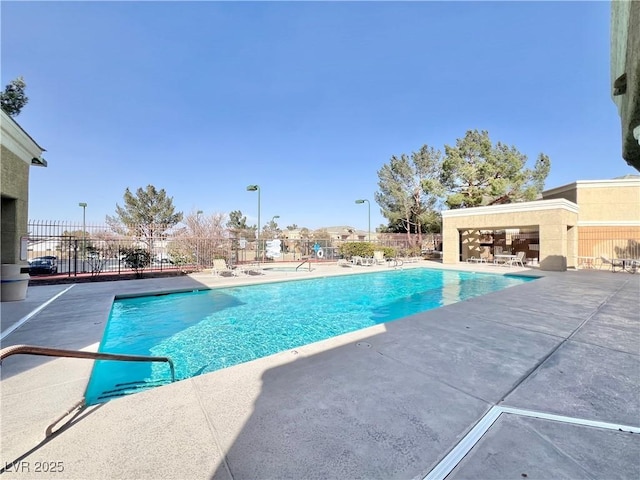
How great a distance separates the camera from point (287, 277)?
1230 centimetres

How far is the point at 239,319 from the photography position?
23.4ft

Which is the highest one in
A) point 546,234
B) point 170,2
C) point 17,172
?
point 170,2

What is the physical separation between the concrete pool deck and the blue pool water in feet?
3.06

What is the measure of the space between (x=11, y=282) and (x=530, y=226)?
21664 millimetres

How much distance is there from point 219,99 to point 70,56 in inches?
293

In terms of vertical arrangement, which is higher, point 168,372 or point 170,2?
point 170,2

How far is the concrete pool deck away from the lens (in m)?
1.81

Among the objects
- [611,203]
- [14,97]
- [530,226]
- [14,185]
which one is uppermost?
[14,97]

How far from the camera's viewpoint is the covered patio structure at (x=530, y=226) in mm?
14242

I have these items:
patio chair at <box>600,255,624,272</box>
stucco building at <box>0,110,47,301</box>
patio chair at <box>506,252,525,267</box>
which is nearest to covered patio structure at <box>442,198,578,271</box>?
patio chair at <box>600,255,624,272</box>

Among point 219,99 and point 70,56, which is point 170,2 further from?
point 219,99

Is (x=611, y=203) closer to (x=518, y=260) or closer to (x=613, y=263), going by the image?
(x=613, y=263)

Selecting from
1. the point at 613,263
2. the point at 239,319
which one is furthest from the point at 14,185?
the point at 613,263

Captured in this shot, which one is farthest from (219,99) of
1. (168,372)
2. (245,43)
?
(168,372)
